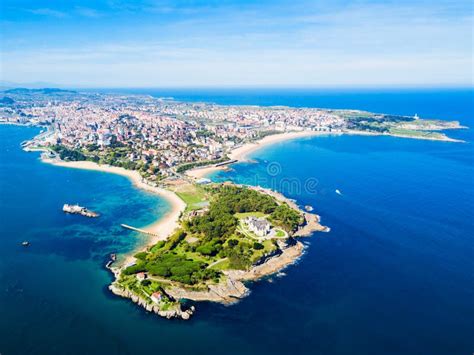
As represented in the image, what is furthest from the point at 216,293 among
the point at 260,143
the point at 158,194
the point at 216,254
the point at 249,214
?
the point at 260,143

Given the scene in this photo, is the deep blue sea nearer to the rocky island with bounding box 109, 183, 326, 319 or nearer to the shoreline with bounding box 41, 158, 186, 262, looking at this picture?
the rocky island with bounding box 109, 183, 326, 319

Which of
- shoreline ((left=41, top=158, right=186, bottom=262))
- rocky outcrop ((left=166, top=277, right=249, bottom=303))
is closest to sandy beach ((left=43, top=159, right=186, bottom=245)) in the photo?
shoreline ((left=41, top=158, right=186, bottom=262))

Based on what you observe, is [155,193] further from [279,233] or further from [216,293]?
[216,293]

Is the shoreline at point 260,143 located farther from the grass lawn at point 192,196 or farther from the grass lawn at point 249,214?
the grass lawn at point 249,214

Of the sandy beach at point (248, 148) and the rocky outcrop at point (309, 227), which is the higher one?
the sandy beach at point (248, 148)

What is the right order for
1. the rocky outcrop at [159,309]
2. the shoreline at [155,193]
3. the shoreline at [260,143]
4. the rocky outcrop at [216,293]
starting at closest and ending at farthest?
the rocky outcrop at [159,309]
the rocky outcrop at [216,293]
the shoreline at [155,193]
the shoreline at [260,143]

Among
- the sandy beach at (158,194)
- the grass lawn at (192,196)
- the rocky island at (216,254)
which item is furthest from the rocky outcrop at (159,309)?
the grass lawn at (192,196)
